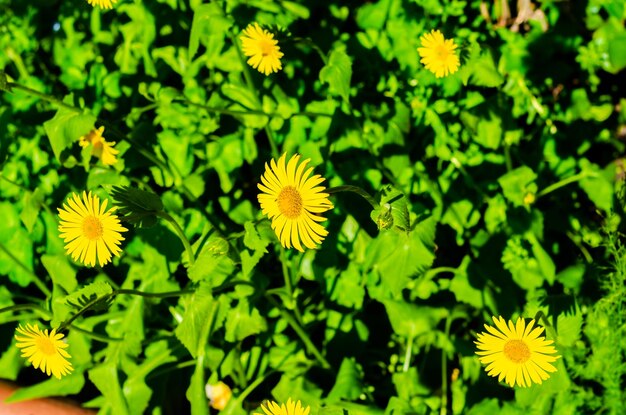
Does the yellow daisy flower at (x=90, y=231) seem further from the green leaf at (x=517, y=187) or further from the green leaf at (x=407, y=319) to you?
the green leaf at (x=517, y=187)

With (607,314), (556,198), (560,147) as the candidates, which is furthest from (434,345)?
(560,147)

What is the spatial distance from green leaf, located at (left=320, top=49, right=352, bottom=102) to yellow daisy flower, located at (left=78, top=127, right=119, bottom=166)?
580 mm

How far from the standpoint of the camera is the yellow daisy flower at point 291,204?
1.45 meters

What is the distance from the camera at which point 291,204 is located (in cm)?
147

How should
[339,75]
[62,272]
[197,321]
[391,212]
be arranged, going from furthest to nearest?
[62,272], [339,75], [197,321], [391,212]

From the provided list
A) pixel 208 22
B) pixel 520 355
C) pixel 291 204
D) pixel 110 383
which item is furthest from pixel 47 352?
pixel 520 355

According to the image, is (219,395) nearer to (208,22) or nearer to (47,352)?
(47,352)

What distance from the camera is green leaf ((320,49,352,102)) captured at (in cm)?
182

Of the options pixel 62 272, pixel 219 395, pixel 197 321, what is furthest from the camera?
pixel 219 395

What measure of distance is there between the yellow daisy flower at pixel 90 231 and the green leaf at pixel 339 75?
26.0 inches

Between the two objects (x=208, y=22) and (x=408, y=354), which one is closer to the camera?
(x=208, y=22)

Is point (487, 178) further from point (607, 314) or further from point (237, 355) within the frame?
point (237, 355)

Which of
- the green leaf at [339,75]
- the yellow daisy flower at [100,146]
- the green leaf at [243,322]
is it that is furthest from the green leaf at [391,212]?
the yellow daisy flower at [100,146]

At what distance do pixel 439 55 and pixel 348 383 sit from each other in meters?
0.90
